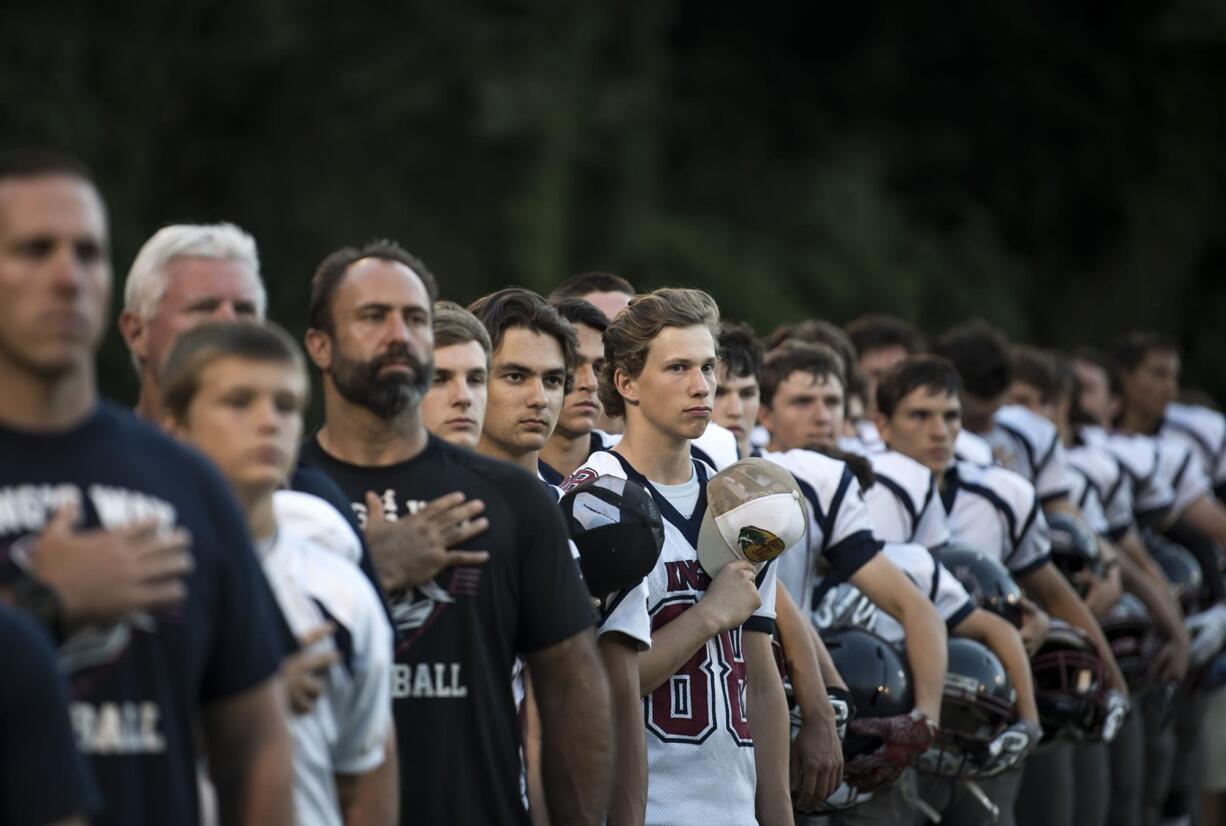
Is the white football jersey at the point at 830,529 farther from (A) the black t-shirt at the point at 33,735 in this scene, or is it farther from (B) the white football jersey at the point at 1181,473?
(B) the white football jersey at the point at 1181,473

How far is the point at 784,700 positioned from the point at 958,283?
17085mm

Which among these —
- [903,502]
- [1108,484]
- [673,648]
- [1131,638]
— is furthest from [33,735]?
[1108,484]

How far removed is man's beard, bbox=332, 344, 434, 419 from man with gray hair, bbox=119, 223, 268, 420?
0.24 metres

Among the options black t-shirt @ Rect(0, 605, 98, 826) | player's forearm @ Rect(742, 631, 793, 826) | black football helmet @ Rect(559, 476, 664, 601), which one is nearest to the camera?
black t-shirt @ Rect(0, 605, 98, 826)

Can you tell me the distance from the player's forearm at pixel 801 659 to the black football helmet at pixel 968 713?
0.96 m

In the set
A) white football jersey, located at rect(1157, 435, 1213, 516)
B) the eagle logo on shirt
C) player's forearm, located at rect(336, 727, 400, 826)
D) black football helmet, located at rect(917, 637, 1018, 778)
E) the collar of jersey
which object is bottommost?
black football helmet, located at rect(917, 637, 1018, 778)

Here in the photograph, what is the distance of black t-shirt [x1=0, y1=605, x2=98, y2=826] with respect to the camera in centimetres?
283

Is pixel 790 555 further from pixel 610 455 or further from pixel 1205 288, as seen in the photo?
pixel 1205 288

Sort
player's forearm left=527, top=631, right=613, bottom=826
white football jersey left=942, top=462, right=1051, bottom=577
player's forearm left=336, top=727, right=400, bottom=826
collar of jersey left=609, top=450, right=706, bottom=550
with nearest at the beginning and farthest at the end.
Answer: player's forearm left=336, top=727, right=400, bottom=826 → player's forearm left=527, top=631, right=613, bottom=826 → collar of jersey left=609, top=450, right=706, bottom=550 → white football jersey left=942, top=462, right=1051, bottom=577

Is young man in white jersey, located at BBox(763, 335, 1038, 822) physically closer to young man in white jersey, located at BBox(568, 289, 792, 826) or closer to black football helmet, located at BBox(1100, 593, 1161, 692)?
young man in white jersey, located at BBox(568, 289, 792, 826)

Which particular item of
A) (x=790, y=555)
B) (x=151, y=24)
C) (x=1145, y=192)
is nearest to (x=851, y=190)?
(x=1145, y=192)

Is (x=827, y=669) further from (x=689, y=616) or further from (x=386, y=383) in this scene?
(x=386, y=383)

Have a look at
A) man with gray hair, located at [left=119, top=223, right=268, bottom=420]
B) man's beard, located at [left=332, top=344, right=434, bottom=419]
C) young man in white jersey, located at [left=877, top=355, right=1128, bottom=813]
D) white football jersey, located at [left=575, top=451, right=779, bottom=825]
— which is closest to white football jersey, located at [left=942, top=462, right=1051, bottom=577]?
young man in white jersey, located at [left=877, top=355, right=1128, bottom=813]

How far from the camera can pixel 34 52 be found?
21.3 m
